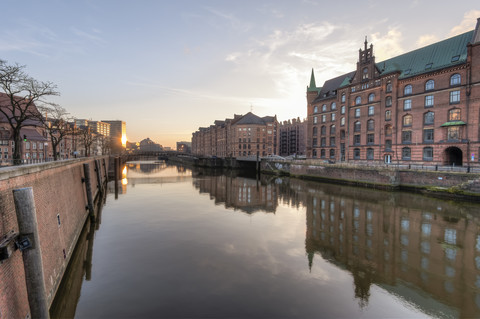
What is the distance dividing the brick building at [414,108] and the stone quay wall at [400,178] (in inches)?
325

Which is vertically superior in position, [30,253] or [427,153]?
[427,153]

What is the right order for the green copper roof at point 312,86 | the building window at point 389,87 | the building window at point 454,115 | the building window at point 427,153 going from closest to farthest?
the building window at point 454,115 → the building window at point 427,153 → the building window at point 389,87 → the green copper roof at point 312,86

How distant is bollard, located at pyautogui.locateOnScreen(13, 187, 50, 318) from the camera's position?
7.51 metres

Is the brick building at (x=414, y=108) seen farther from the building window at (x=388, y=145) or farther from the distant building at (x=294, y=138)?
the distant building at (x=294, y=138)

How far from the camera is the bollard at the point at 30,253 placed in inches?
296

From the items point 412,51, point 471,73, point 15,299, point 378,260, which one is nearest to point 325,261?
point 378,260

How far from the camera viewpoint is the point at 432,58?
4397cm

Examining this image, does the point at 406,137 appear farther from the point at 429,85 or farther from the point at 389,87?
the point at 389,87

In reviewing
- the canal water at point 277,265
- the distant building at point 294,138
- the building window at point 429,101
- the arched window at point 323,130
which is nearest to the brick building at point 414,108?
the building window at point 429,101

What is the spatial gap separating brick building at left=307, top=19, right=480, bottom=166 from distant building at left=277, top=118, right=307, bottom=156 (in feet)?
247

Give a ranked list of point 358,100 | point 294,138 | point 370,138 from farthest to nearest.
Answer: point 294,138
point 358,100
point 370,138

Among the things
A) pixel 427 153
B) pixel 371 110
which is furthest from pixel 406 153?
pixel 371 110

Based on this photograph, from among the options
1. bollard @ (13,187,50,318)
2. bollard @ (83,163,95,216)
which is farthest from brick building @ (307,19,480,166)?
bollard @ (13,187,50,318)

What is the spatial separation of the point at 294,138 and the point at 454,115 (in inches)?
3896
